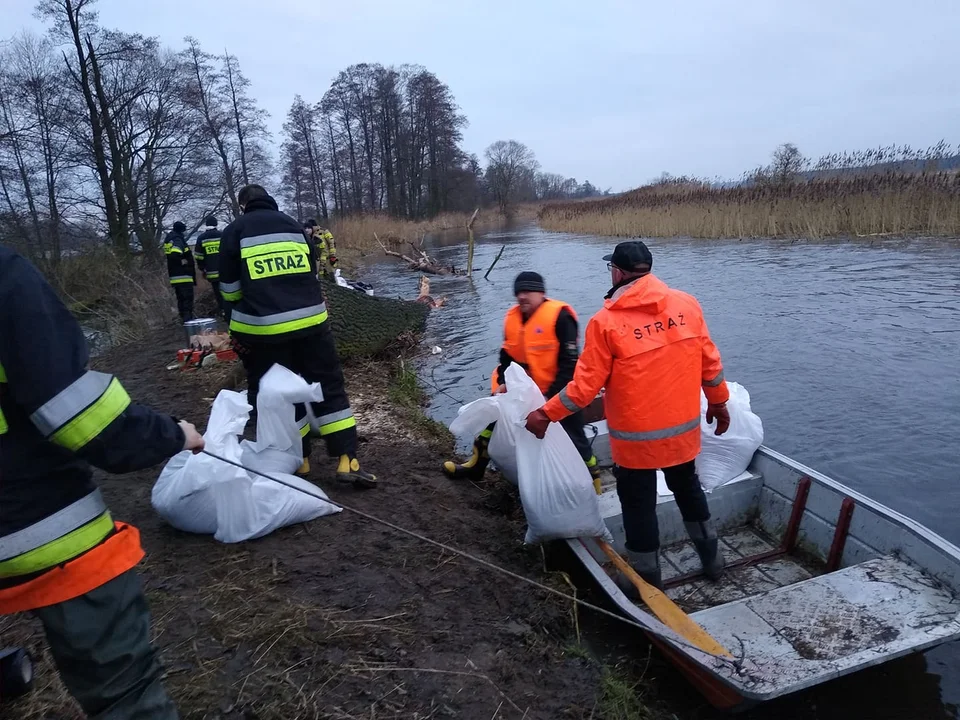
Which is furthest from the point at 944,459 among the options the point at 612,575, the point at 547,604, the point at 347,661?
the point at 347,661

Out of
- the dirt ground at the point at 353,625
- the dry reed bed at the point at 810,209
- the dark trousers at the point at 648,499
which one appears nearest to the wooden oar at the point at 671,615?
the dark trousers at the point at 648,499

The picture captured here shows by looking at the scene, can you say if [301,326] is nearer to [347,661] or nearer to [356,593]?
[356,593]

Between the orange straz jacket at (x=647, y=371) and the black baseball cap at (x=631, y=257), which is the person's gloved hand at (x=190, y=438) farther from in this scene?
the black baseball cap at (x=631, y=257)

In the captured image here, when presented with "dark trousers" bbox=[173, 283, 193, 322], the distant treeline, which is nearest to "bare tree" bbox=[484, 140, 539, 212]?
the distant treeline

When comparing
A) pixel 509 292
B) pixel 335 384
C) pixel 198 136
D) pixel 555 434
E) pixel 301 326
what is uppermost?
pixel 198 136

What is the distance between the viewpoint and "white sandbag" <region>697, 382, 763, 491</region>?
13.7ft

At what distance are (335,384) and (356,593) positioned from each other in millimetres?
1355

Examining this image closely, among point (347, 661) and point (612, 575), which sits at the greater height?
point (347, 661)

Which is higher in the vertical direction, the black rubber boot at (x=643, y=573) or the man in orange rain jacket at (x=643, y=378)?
the man in orange rain jacket at (x=643, y=378)

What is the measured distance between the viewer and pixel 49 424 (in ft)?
4.93

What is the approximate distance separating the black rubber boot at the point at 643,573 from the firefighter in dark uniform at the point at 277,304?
1.84 metres

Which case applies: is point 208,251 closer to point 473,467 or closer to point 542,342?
point 473,467

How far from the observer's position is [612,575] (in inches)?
137

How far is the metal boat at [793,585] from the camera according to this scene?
8.46 feet
